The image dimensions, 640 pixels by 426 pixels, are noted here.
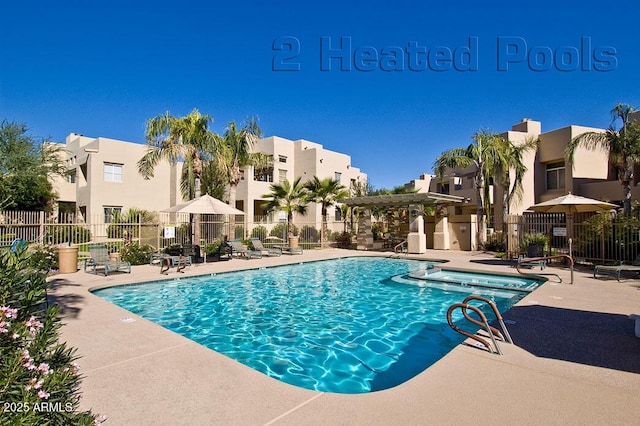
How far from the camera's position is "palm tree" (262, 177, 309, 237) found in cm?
2173

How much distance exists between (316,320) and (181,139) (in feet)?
41.7

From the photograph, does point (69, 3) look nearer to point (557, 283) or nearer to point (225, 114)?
point (225, 114)

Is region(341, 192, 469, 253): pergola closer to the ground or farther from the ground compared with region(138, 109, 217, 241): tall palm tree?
closer to the ground

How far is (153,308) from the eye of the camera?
872cm

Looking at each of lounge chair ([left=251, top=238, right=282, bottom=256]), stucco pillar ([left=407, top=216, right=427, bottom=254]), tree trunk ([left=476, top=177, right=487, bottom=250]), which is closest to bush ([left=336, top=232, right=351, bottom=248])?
stucco pillar ([left=407, top=216, right=427, bottom=254])

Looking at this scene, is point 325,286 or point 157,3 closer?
point 325,286

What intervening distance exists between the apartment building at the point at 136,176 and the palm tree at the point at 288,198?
6.33 meters

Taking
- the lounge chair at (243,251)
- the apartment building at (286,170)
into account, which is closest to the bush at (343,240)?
the apartment building at (286,170)

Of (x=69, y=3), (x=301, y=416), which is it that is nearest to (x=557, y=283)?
(x=301, y=416)

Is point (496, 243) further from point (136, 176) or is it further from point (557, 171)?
point (136, 176)

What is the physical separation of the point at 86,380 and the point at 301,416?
8.70 ft

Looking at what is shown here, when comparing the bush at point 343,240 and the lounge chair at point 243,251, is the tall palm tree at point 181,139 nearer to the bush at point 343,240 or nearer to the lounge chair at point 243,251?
the lounge chair at point 243,251

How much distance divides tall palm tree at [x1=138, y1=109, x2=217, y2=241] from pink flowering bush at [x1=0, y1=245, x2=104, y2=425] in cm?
1525

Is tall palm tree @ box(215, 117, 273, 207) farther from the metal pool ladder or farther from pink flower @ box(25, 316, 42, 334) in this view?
pink flower @ box(25, 316, 42, 334)
